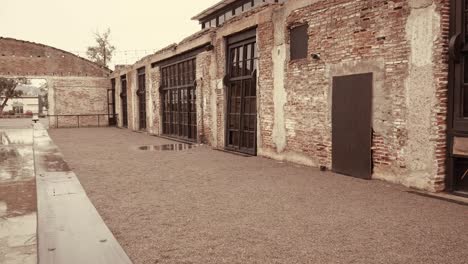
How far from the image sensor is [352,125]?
6.92m

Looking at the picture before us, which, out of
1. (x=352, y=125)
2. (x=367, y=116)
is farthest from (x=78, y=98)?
(x=367, y=116)

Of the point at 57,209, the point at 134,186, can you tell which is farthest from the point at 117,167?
the point at 57,209

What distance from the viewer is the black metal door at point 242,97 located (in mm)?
10094

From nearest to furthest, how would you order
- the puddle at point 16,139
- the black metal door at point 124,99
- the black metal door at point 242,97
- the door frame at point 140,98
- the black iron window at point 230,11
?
the black metal door at point 242,97 < the puddle at point 16,139 < the door frame at point 140,98 < the black metal door at point 124,99 < the black iron window at point 230,11

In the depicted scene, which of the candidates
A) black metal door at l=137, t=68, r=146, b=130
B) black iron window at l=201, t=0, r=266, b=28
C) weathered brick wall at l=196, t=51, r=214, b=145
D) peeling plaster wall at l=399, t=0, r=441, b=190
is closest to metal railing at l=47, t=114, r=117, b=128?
black metal door at l=137, t=68, r=146, b=130

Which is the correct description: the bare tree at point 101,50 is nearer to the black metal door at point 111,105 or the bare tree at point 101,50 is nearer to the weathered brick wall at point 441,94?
the black metal door at point 111,105

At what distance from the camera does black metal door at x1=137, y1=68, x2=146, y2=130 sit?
19.4 metres

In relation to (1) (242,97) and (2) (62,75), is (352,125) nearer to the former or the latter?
(1) (242,97)

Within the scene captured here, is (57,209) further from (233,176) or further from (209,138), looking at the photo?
(209,138)

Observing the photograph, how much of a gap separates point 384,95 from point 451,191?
5.88 feet

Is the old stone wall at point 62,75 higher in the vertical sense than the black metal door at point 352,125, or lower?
higher

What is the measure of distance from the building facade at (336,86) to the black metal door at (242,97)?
3cm

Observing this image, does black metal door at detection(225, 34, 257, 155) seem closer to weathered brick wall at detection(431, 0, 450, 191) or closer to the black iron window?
weathered brick wall at detection(431, 0, 450, 191)

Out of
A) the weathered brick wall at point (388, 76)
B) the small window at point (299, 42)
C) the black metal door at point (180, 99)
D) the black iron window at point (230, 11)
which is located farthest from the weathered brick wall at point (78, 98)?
the weathered brick wall at point (388, 76)
